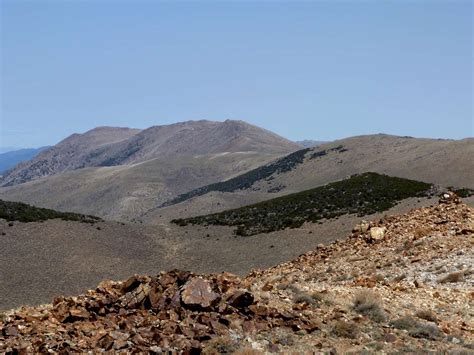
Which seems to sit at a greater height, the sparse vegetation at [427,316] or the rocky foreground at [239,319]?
the rocky foreground at [239,319]

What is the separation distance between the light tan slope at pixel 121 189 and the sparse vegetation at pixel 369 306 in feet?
407

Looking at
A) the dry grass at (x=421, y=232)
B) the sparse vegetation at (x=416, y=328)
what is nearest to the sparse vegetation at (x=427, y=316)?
the sparse vegetation at (x=416, y=328)

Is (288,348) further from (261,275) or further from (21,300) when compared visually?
(21,300)

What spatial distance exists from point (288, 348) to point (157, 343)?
2.83 metres

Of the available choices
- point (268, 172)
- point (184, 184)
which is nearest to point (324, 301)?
point (268, 172)

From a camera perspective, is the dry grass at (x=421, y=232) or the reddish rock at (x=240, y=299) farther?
the dry grass at (x=421, y=232)

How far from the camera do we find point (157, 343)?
36.1ft

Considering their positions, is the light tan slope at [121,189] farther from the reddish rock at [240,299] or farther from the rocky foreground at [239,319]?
the reddish rock at [240,299]

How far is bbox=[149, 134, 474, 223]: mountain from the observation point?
103m

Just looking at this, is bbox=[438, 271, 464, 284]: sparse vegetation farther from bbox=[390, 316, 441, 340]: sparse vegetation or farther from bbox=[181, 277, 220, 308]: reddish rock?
bbox=[181, 277, 220, 308]: reddish rock

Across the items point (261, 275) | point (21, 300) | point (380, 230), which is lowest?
point (21, 300)

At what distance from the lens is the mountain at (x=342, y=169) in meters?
103

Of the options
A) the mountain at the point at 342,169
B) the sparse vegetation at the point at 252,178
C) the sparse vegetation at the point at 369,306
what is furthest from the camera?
the sparse vegetation at the point at 252,178

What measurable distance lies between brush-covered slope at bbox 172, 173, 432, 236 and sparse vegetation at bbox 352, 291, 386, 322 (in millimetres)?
38265
